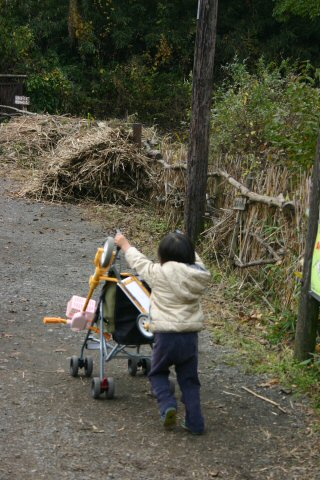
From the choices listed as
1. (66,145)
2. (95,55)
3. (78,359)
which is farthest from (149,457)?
(95,55)

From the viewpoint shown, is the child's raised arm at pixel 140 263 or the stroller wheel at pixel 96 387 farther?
the stroller wheel at pixel 96 387

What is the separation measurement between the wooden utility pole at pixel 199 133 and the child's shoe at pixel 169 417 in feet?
16.8

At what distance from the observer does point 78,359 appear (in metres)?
5.95

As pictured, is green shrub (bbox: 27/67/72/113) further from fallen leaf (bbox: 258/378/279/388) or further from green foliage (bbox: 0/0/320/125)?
fallen leaf (bbox: 258/378/279/388)

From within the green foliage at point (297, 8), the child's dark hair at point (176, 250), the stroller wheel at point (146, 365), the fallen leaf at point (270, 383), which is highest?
the green foliage at point (297, 8)

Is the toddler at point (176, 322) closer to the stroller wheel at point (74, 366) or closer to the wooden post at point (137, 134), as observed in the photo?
the stroller wheel at point (74, 366)

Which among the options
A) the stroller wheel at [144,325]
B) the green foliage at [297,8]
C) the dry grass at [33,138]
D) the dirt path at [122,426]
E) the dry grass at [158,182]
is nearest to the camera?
the dirt path at [122,426]

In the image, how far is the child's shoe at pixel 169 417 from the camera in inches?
194

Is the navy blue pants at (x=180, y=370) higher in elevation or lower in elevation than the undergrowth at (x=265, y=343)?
higher

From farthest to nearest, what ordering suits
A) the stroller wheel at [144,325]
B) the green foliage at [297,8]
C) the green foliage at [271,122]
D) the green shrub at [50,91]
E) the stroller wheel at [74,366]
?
the green foliage at [297,8]
the green shrub at [50,91]
the green foliage at [271,122]
the stroller wheel at [74,366]
the stroller wheel at [144,325]

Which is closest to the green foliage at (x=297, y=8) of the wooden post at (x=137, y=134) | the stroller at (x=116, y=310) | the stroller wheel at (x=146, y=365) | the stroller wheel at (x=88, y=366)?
the wooden post at (x=137, y=134)

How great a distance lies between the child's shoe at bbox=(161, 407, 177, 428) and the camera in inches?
194

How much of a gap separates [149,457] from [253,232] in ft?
13.9

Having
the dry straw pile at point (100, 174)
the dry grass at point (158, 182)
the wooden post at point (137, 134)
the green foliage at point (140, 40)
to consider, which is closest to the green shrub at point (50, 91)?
the green foliage at point (140, 40)
